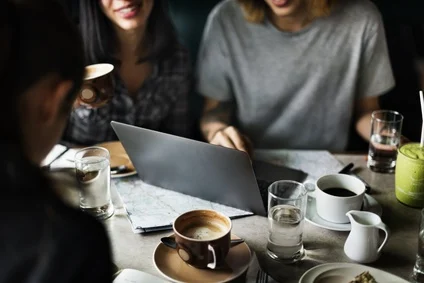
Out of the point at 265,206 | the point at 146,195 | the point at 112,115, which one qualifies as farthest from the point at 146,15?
the point at 265,206

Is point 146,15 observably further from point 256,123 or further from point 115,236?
point 115,236

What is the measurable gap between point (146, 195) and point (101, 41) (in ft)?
2.26

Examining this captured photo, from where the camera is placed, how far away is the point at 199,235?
3.58ft

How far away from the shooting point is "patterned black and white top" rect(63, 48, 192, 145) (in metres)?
1.85

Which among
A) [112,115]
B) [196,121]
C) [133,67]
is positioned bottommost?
[196,121]

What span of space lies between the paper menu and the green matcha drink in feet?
1.19

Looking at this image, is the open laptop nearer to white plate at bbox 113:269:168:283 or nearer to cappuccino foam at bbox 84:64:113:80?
cappuccino foam at bbox 84:64:113:80

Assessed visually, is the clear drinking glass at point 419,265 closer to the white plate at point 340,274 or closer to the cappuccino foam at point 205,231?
the white plate at point 340,274

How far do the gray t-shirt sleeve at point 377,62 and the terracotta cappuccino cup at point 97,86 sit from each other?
92 centimetres

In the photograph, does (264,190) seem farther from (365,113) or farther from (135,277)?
(365,113)

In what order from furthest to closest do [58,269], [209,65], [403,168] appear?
[209,65]
[403,168]
[58,269]

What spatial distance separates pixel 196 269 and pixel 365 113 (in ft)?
3.58

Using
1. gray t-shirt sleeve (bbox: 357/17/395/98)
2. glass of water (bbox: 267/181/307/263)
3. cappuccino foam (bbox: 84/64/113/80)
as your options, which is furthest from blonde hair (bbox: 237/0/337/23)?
glass of water (bbox: 267/181/307/263)

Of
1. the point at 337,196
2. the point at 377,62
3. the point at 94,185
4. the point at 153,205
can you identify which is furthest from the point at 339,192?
the point at 377,62
